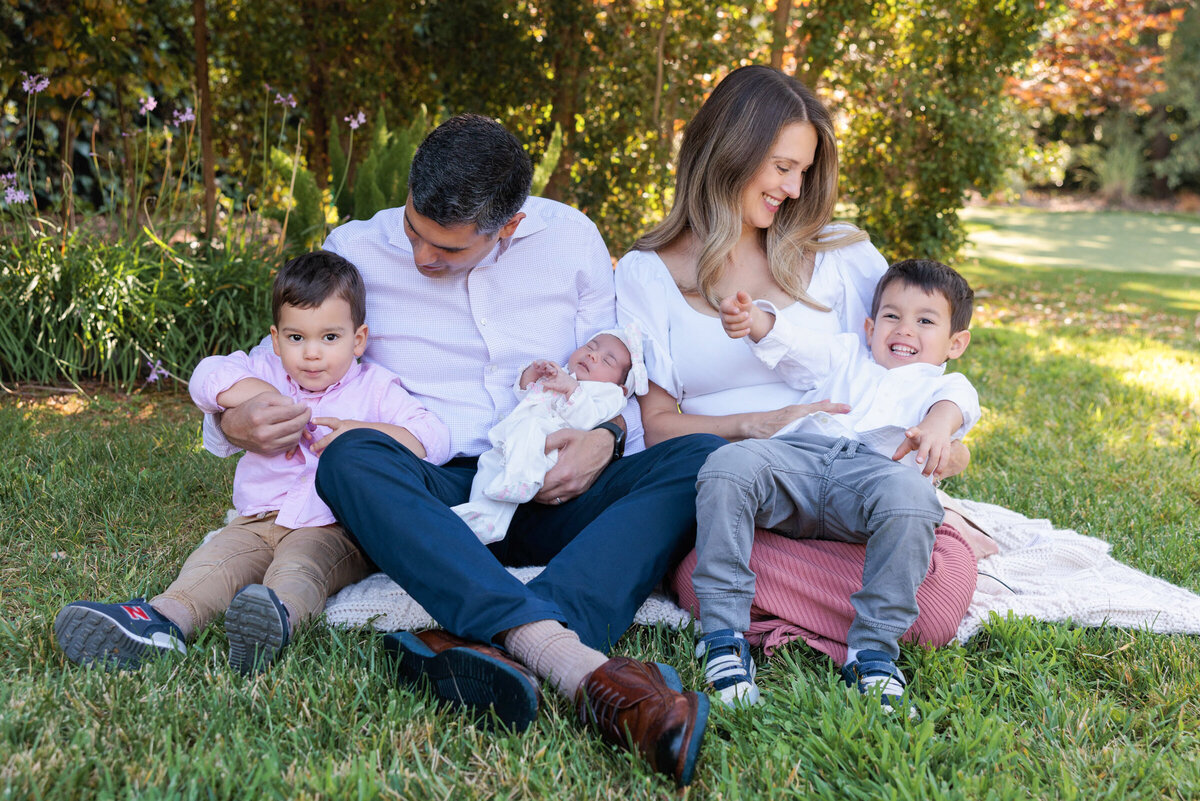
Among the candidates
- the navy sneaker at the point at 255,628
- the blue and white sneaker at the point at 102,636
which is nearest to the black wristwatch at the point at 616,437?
the navy sneaker at the point at 255,628

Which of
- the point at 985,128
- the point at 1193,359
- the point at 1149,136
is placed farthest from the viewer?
the point at 1149,136

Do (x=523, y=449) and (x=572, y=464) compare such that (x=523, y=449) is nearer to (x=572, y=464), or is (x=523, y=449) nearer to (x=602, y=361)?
(x=572, y=464)

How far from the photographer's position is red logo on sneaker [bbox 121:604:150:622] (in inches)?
80.8

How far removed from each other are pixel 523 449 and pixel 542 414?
0.15 metres

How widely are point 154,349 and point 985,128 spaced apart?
5683 mm

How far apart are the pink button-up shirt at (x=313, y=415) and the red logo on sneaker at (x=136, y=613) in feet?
1.58

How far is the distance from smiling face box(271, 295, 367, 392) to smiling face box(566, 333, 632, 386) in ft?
2.09

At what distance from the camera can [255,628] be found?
6.64ft

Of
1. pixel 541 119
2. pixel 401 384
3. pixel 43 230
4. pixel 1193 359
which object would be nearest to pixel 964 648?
pixel 401 384

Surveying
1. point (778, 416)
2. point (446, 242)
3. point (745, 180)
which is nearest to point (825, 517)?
point (778, 416)

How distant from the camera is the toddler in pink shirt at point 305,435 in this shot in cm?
232

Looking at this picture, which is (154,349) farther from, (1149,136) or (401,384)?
(1149,136)

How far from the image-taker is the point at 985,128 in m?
6.94

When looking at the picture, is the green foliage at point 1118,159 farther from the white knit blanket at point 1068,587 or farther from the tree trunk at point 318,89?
the white knit blanket at point 1068,587
